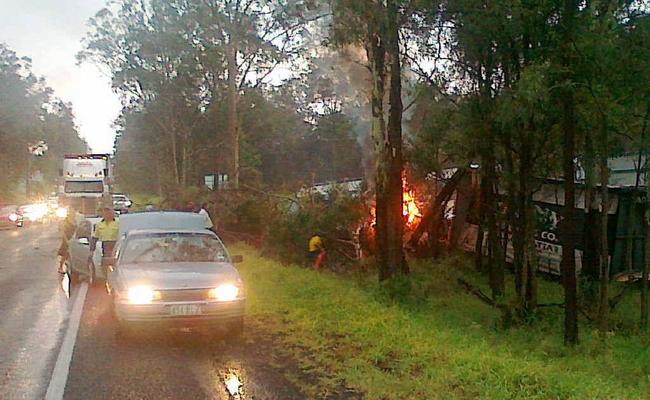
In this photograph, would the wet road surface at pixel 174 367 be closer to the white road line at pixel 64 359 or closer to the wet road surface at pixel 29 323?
the white road line at pixel 64 359

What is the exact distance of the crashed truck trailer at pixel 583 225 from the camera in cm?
2012

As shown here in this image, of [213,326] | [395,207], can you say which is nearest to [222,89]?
[395,207]

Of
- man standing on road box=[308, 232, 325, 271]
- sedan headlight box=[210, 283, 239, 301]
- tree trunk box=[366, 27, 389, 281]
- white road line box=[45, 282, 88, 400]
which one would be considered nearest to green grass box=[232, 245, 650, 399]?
tree trunk box=[366, 27, 389, 281]

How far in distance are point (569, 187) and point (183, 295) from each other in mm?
5217

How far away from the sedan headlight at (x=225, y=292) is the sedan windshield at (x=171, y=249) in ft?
3.73

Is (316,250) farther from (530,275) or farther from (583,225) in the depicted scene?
(530,275)

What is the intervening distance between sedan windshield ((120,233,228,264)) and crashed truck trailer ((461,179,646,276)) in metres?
10.9

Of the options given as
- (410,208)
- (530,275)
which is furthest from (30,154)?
(530,275)

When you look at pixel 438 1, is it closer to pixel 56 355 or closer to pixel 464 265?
pixel 56 355

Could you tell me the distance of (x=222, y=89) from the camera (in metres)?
40.3

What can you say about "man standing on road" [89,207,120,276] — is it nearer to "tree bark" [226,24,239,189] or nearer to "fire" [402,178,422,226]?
"fire" [402,178,422,226]

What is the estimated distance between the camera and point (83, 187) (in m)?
40.2

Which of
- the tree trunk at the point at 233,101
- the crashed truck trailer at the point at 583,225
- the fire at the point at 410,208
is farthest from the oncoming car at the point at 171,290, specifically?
the tree trunk at the point at 233,101

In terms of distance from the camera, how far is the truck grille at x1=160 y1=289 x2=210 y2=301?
9781mm
